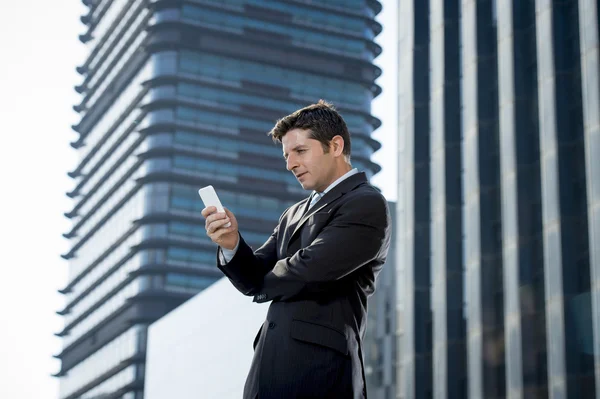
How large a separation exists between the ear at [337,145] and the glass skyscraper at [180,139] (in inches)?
3947

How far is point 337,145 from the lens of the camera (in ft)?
13.8

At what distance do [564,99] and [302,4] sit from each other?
3610 inches

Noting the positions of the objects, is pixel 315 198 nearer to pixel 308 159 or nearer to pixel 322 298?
pixel 308 159

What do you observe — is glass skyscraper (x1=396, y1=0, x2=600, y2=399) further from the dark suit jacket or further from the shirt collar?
the dark suit jacket

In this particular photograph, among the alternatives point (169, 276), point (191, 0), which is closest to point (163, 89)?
point (191, 0)

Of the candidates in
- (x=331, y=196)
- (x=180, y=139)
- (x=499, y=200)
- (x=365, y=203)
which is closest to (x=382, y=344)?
(x=499, y=200)

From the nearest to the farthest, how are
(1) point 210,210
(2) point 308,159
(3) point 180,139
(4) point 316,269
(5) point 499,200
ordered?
(4) point 316,269 < (1) point 210,210 < (2) point 308,159 < (5) point 499,200 < (3) point 180,139

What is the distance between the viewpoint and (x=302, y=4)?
119812 mm

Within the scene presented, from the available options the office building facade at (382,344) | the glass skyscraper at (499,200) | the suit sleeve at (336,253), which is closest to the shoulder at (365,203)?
the suit sleeve at (336,253)

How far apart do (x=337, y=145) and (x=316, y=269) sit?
55cm

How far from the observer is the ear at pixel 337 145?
13.7ft

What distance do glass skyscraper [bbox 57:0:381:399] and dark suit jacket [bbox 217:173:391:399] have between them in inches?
3946

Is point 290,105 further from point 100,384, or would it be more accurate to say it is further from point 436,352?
A: point 436,352

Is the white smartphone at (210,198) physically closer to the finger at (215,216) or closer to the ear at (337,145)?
the finger at (215,216)
